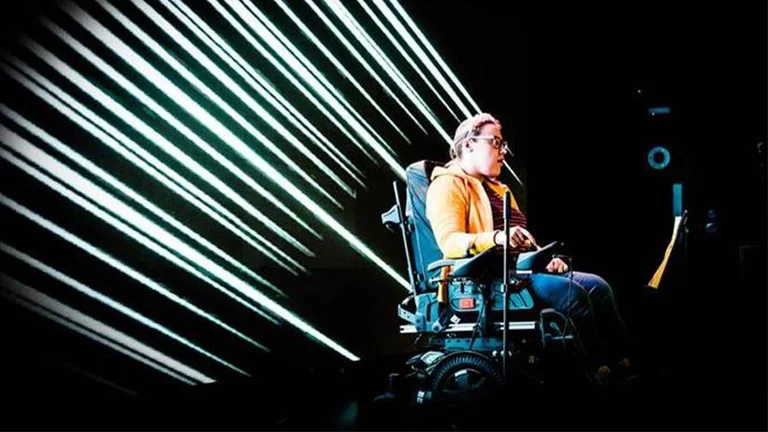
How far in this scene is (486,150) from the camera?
2.64m

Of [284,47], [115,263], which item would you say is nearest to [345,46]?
[284,47]

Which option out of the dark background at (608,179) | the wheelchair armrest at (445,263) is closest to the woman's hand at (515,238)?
the wheelchair armrest at (445,263)

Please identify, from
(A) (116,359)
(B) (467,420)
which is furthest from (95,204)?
(B) (467,420)

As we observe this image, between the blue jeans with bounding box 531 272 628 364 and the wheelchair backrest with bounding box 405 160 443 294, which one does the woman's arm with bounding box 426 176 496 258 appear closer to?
the wheelchair backrest with bounding box 405 160 443 294

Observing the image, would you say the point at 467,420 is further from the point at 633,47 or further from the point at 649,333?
the point at 633,47

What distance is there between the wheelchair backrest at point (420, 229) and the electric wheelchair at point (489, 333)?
5 centimetres

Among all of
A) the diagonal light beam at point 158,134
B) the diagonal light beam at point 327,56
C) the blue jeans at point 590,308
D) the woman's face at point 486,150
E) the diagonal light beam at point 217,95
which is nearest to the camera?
the blue jeans at point 590,308

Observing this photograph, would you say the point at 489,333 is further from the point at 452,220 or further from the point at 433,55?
the point at 433,55

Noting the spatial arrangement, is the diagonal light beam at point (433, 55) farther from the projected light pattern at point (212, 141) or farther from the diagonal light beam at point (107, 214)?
the diagonal light beam at point (107, 214)

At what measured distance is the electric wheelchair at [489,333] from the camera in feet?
7.32

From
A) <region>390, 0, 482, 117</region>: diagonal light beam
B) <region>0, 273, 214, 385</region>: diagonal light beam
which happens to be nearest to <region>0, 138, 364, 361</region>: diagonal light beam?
<region>0, 273, 214, 385</region>: diagonal light beam

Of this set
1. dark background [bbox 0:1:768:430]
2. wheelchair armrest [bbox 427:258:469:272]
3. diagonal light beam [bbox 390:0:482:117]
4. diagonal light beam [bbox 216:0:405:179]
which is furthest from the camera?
diagonal light beam [bbox 390:0:482:117]

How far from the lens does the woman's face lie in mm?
2631

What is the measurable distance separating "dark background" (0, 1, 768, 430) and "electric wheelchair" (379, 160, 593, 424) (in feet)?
2.89
